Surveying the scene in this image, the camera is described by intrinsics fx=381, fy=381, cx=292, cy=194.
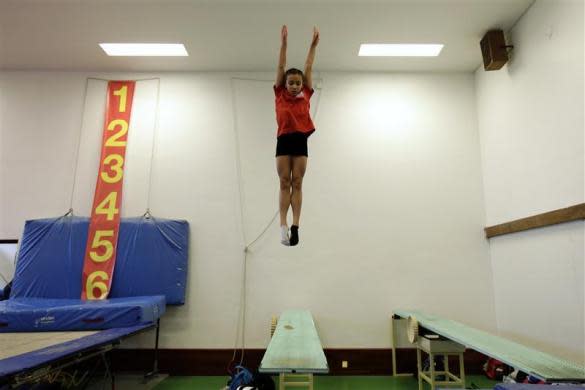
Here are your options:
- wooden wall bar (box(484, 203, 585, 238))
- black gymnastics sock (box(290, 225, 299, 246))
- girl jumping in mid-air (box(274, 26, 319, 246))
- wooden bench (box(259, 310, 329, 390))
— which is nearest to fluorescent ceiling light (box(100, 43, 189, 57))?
girl jumping in mid-air (box(274, 26, 319, 246))

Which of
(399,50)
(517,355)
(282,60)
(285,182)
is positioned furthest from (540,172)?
(282,60)

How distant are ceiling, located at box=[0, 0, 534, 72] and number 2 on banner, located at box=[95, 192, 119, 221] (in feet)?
5.76

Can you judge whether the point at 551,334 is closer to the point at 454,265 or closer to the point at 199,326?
the point at 454,265

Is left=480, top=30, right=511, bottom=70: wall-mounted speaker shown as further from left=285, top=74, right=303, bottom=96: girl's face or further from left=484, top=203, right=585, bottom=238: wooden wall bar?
left=285, top=74, right=303, bottom=96: girl's face

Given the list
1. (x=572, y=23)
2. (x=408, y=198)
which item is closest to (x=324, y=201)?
(x=408, y=198)

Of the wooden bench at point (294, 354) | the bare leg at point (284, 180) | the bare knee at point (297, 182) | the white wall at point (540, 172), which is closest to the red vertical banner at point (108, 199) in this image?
the wooden bench at point (294, 354)

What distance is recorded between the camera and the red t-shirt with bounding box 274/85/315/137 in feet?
10.3

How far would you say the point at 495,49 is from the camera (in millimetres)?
4156

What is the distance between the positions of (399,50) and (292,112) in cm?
231

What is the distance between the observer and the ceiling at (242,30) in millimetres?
3949

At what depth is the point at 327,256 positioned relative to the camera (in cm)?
466

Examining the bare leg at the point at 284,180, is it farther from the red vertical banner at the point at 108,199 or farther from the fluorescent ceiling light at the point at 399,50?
the red vertical banner at the point at 108,199

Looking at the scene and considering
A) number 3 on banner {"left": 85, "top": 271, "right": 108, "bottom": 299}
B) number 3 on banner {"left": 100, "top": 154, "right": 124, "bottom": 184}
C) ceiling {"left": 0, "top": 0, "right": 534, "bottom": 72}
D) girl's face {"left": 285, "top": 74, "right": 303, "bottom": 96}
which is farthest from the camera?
number 3 on banner {"left": 100, "top": 154, "right": 124, "bottom": 184}

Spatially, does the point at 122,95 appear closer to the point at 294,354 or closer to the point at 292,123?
the point at 292,123
